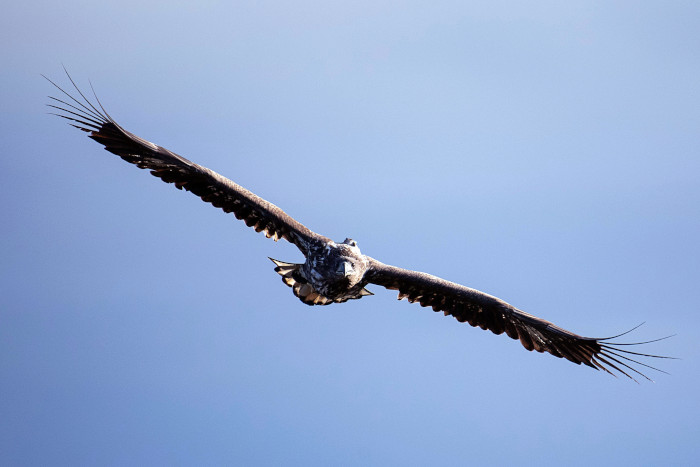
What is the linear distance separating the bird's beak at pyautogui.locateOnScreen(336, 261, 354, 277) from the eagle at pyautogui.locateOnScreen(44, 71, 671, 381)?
0.02 m

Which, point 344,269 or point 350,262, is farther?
point 350,262

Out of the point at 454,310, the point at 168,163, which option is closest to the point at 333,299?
the point at 454,310

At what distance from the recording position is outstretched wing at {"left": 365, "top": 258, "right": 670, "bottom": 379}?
633 inches

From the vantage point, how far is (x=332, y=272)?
1554cm

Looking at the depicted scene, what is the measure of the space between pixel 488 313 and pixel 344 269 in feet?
8.46

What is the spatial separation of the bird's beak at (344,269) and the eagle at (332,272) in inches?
0.6

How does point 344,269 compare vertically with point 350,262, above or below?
below

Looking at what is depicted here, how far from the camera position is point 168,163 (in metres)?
15.6

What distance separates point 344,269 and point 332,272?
0.21 meters

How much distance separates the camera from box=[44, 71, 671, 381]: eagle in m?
15.6

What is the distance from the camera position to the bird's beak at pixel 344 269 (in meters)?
15.4

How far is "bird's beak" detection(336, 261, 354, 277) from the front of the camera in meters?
15.4

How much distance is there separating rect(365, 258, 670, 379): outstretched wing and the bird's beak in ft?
2.21

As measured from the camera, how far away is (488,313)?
16562 mm
